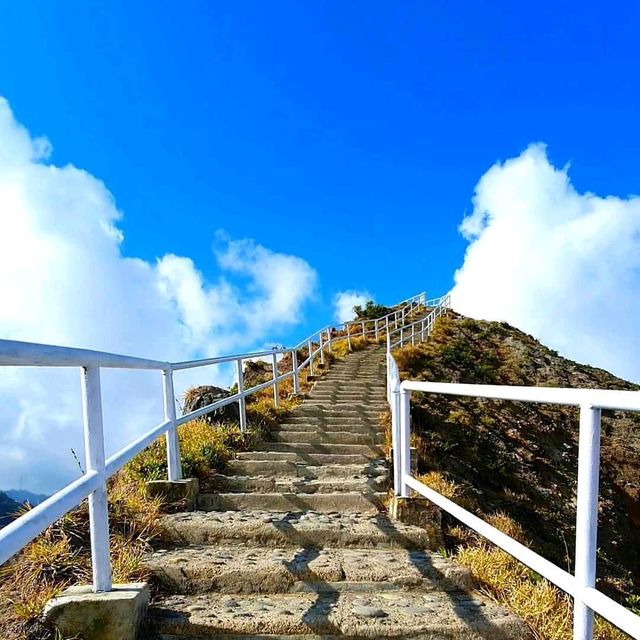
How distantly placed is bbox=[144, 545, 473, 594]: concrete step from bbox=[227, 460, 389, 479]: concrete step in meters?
1.79

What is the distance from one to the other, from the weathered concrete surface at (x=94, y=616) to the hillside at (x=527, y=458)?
3.71 metres

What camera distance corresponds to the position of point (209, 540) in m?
3.69

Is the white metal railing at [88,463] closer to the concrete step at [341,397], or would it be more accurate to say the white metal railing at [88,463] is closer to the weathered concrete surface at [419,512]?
the weathered concrete surface at [419,512]

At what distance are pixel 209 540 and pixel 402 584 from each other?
1.49 metres

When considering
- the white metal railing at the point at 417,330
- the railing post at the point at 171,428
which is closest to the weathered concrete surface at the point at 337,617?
the railing post at the point at 171,428

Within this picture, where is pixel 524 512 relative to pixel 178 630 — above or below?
below

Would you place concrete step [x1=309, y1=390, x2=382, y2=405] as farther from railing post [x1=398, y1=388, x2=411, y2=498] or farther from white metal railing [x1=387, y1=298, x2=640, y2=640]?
white metal railing [x1=387, y1=298, x2=640, y2=640]

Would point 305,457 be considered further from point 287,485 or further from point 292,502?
point 292,502

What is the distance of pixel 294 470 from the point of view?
5.31m

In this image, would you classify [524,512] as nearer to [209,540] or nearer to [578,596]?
[209,540]

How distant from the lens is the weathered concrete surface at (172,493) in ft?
13.4

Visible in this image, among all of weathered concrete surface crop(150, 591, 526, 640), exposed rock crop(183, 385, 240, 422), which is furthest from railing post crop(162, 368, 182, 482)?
exposed rock crop(183, 385, 240, 422)

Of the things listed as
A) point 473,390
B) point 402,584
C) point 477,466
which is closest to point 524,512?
point 477,466

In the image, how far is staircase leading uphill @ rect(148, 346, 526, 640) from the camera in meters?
2.62
